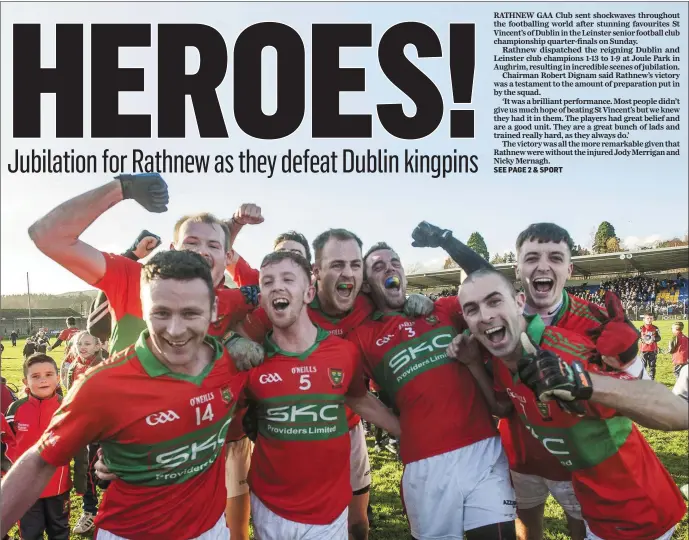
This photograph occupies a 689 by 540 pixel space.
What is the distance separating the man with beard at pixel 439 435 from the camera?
2951 mm

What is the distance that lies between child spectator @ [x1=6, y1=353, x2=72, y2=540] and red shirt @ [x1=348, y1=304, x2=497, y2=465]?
2807 millimetres

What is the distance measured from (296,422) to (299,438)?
0.29ft

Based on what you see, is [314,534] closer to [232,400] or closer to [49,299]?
[232,400]

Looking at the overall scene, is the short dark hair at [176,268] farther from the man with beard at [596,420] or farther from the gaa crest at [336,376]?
the man with beard at [596,420]

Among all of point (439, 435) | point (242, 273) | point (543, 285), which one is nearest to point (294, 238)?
point (242, 273)

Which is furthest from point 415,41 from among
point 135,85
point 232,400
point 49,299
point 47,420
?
point 49,299

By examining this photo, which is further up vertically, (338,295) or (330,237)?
(330,237)

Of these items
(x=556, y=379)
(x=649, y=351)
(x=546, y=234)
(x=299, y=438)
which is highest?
(x=546, y=234)

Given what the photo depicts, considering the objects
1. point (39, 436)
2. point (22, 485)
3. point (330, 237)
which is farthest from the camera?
point (39, 436)

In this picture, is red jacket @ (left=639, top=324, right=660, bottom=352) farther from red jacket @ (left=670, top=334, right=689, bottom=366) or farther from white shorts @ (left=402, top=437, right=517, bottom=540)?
white shorts @ (left=402, top=437, right=517, bottom=540)

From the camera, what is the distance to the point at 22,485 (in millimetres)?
2141

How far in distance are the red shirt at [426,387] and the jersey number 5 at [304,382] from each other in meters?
0.58

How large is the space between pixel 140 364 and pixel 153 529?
2.65 feet

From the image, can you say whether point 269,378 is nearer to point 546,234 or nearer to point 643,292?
point 546,234
